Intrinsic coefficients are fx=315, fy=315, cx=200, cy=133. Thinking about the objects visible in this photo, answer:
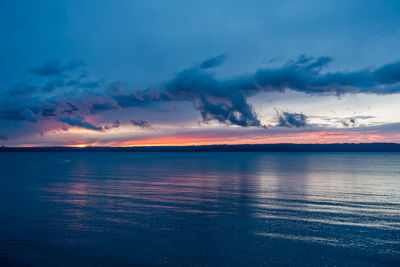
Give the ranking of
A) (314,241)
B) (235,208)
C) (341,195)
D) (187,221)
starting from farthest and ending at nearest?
(341,195) < (235,208) < (187,221) < (314,241)

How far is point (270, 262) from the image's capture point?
15180mm

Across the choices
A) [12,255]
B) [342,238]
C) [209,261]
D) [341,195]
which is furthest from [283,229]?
[341,195]

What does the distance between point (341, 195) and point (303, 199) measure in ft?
19.9

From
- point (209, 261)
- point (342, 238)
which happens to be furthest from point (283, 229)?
point (209, 261)

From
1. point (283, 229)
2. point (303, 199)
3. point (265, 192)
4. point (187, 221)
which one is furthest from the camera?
point (265, 192)

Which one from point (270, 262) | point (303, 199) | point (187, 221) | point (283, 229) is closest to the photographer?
point (270, 262)

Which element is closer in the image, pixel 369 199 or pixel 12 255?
pixel 12 255

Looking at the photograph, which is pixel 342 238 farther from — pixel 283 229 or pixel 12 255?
pixel 12 255

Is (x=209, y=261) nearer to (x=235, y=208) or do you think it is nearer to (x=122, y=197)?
(x=235, y=208)

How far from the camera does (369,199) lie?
105 ft

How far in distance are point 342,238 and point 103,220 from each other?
16.0 meters

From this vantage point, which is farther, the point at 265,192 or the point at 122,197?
the point at 265,192

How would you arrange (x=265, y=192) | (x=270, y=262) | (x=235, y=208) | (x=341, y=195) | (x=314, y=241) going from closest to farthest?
(x=270, y=262), (x=314, y=241), (x=235, y=208), (x=341, y=195), (x=265, y=192)

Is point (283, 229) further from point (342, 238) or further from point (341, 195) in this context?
point (341, 195)
